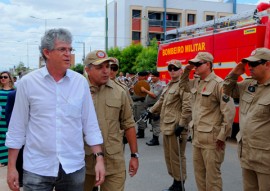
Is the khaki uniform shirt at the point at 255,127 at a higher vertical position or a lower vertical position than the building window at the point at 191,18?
lower

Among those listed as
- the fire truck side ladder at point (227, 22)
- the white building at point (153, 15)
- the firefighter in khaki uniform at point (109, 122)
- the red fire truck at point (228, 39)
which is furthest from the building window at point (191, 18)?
the firefighter in khaki uniform at point (109, 122)

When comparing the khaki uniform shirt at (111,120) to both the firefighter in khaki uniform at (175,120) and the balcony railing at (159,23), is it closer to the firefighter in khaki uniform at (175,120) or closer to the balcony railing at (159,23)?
the firefighter in khaki uniform at (175,120)

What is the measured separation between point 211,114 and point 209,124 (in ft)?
0.40

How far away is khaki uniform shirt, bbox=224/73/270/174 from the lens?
3.48 meters

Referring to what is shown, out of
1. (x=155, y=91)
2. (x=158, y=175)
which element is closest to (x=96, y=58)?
(x=158, y=175)

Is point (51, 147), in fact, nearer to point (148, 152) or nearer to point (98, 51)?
point (98, 51)

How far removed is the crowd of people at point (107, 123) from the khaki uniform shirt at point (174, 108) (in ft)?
0.05

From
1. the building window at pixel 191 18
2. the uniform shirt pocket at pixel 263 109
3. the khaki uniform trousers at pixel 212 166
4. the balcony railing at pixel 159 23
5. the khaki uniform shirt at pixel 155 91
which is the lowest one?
the khaki uniform trousers at pixel 212 166

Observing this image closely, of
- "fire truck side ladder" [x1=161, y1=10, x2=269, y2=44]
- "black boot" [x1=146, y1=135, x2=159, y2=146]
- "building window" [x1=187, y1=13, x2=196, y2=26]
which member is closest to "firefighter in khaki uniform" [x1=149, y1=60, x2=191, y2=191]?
"black boot" [x1=146, y1=135, x2=159, y2=146]

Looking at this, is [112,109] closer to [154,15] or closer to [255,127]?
[255,127]

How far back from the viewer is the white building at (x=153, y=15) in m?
54.0

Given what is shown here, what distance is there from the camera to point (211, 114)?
4.52m

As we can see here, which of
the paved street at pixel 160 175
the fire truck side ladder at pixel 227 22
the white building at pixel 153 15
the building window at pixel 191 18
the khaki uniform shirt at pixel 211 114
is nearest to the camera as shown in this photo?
the khaki uniform shirt at pixel 211 114

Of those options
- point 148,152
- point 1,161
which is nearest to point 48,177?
point 1,161
